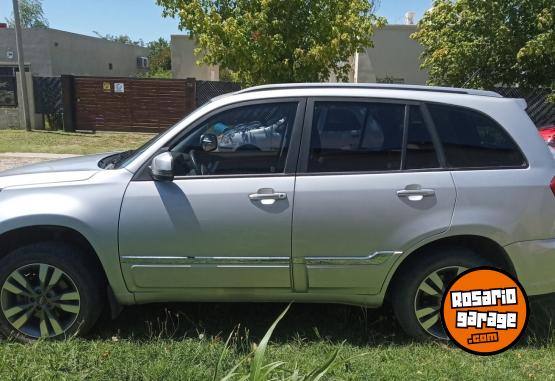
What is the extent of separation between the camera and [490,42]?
40.9 ft

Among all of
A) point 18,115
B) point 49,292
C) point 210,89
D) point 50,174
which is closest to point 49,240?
point 49,292

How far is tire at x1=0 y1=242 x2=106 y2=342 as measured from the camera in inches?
121

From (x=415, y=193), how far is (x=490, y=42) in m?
11.3

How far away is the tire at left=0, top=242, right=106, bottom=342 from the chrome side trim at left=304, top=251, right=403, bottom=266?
1.43 m

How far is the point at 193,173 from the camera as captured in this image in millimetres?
3127

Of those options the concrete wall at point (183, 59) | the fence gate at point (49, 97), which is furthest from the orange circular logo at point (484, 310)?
the concrete wall at point (183, 59)

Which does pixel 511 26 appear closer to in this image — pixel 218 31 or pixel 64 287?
pixel 218 31

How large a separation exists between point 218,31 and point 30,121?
10130 mm

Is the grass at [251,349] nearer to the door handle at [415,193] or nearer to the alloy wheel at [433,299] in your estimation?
the alloy wheel at [433,299]

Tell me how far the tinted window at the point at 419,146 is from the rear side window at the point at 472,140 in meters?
0.08

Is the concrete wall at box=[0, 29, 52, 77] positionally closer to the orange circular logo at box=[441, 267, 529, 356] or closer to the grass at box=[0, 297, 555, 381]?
the grass at box=[0, 297, 555, 381]

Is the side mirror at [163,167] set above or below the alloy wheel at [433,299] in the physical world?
above

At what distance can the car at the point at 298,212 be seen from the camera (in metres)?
2.98

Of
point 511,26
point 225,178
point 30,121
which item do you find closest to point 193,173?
point 225,178
